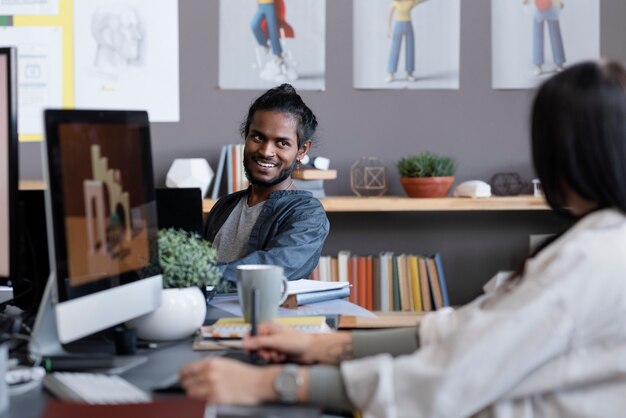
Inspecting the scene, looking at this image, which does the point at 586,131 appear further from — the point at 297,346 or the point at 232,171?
the point at 232,171

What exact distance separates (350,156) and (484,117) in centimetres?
58

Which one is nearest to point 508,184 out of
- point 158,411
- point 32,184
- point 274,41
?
point 274,41

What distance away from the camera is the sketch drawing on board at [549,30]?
11.0ft

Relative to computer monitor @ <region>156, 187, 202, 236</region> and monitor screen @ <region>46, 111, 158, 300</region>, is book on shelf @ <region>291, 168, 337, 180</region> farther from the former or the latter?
monitor screen @ <region>46, 111, 158, 300</region>

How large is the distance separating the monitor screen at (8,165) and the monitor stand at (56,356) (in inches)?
3.7

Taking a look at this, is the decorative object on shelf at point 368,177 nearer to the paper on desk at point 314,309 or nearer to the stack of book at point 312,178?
the stack of book at point 312,178

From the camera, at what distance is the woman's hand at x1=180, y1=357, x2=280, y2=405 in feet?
3.39

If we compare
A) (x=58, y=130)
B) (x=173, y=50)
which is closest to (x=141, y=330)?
(x=58, y=130)

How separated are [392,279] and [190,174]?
89cm

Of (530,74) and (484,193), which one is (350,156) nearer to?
(484,193)

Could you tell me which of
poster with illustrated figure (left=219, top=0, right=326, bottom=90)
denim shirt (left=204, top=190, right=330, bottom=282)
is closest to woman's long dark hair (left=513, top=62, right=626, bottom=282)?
denim shirt (left=204, top=190, right=330, bottom=282)

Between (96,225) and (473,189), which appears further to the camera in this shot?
(473,189)

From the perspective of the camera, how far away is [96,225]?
1.23 meters

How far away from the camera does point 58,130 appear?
115cm
